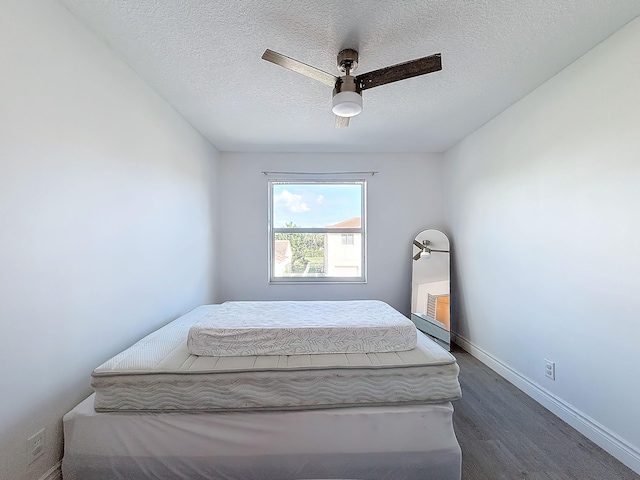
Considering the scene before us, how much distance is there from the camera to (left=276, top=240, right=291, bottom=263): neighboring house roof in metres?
3.89

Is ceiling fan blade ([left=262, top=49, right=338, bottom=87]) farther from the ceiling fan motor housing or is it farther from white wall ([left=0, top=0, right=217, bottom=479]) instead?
white wall ([left=0, top=0, right=217, bottom=479])

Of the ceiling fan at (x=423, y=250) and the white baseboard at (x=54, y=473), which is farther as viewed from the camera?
the ceiling fan at (x=423, y=250)

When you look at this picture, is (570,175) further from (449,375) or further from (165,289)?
(165,289)

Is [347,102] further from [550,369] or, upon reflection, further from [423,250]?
[423,250]

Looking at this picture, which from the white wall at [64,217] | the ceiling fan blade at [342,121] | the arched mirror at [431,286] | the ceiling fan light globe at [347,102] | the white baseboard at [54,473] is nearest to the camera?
the white wall at [64,217]

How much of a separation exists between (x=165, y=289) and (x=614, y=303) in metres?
3.04

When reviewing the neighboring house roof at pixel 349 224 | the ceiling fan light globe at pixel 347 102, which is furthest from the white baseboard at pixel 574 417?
the ceiling fan light globe at pixel 347 102

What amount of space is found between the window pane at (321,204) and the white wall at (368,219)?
21 centimetres

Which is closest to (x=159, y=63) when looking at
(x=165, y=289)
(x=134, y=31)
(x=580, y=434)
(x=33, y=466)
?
(x=134, y=31)

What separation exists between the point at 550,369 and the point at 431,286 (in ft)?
4.95

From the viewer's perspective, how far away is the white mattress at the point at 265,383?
1.46m

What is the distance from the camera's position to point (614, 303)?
1675 millimetres

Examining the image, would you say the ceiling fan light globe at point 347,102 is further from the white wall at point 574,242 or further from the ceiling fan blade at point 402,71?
the white wall at point 574,242

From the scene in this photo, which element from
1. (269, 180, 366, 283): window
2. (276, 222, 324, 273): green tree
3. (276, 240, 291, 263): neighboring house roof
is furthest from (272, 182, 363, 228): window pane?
(276, 240, 291, 263): neighboring house roof
